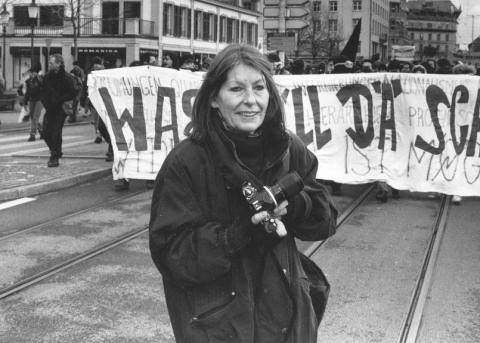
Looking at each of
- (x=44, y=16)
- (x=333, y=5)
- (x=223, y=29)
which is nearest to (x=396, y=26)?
(x=333, y=5)

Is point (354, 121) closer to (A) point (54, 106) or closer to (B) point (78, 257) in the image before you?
(B) point (78, 257)

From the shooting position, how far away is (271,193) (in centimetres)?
206

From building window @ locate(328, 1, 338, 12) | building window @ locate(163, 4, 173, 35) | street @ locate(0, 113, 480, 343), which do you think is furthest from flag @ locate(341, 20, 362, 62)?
building window @ locate(328, 1, 338, 12)

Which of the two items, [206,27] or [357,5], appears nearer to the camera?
[206,27]

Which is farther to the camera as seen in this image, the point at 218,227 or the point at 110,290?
the point at 110,290

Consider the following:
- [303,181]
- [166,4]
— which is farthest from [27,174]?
[166,4]

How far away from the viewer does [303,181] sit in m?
2.31

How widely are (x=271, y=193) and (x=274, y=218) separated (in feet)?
0.26

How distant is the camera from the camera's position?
2.04 metres

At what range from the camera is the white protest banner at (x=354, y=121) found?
30.0ft

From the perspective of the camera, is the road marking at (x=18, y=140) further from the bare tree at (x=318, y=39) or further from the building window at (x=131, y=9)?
the bare tree at (x=318, y=39)

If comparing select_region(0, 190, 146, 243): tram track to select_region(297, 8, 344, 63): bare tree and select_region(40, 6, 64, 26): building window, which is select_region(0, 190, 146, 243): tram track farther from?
select_region(297, 8, 344, 63): bare tree

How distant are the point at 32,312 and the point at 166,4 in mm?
43204

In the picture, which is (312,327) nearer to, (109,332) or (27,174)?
(109,332)
